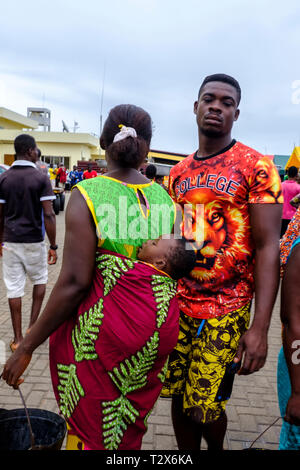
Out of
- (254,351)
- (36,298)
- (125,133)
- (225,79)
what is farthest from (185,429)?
(36,298)

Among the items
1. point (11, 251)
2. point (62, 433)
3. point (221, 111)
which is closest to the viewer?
point (62, 433)

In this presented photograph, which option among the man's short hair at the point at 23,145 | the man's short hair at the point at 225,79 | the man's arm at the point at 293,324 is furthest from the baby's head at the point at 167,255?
the man's short hair at the point at 23,145

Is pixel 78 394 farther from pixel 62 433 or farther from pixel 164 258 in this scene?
pixel 164 258

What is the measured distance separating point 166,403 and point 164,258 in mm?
2177

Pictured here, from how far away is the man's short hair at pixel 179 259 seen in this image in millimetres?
1701

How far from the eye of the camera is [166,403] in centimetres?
338

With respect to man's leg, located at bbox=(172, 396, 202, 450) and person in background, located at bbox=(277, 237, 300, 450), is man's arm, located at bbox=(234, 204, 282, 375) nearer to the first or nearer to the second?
person in background, located at bbox=(277, 237, 300, 450)

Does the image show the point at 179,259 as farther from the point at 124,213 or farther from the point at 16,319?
the point at 16,319

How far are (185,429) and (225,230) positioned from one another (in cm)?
120

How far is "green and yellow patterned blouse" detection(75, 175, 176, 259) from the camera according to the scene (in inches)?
63.8

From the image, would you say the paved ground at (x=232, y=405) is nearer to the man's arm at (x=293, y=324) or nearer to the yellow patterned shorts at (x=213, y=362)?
the yellow patterned shorts at (x=213, y=362)

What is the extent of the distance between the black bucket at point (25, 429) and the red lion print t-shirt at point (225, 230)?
96 cm
